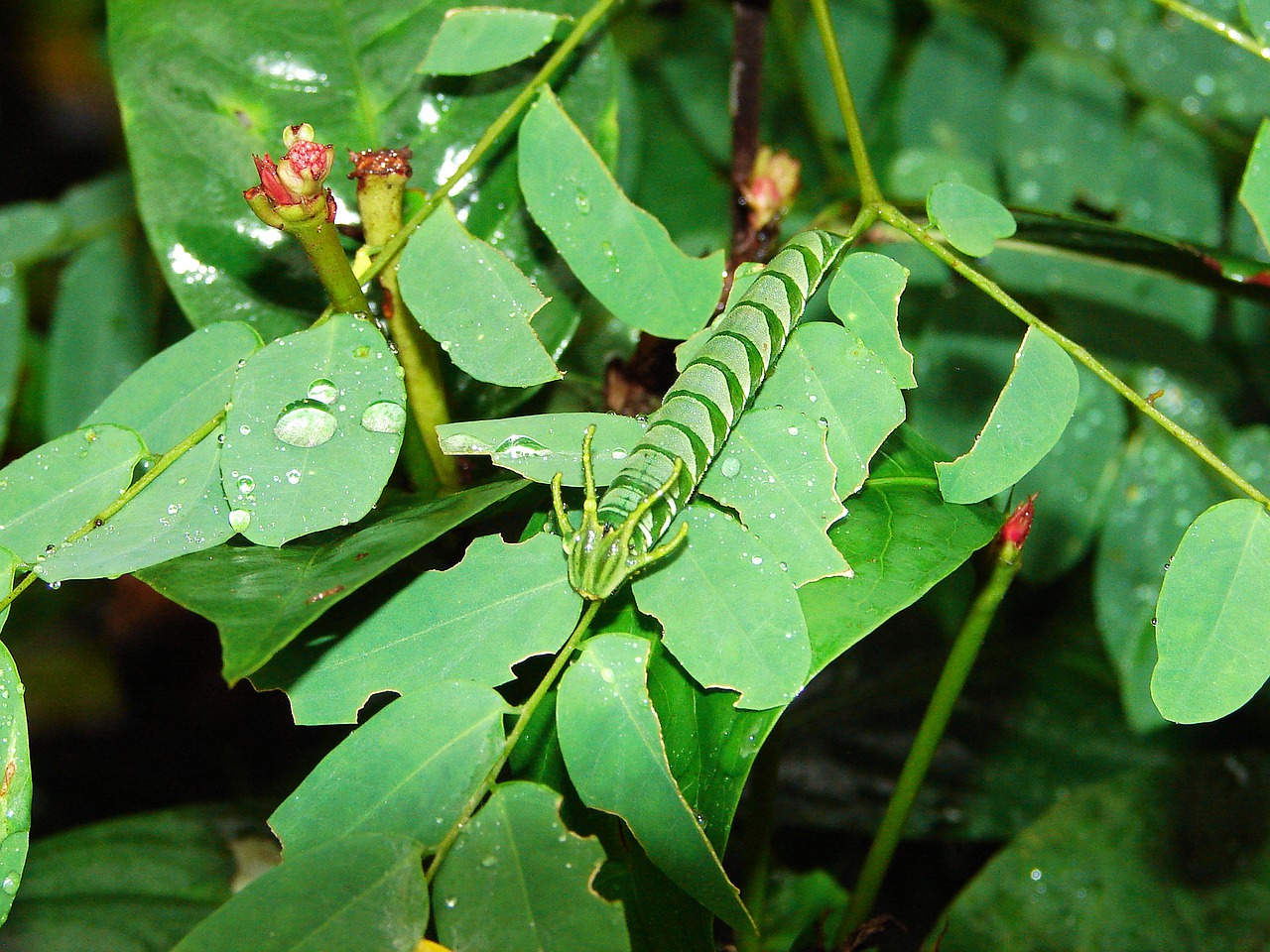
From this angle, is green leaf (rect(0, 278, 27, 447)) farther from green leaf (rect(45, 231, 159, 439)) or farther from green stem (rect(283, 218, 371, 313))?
green stem (rect(283, 218, 371, 313))

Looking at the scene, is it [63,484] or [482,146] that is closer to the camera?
[63,484]

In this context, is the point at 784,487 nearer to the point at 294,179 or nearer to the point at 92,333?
the point at 294,179

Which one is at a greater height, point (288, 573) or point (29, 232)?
point (288, 573)

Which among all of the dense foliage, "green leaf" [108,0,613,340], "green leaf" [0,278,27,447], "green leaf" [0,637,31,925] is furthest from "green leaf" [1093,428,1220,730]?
"green leaf" [0,278,27,447]

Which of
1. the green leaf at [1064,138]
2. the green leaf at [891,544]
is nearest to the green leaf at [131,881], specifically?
the green leaf at [891,544]

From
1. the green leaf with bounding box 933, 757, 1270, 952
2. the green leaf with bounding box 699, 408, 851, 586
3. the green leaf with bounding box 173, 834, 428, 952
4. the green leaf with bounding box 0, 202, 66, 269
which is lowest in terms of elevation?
the green leaf with bounding box 933, 757, 1270, 952

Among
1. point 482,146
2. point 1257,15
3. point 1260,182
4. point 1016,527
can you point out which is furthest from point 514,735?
point 1257,15
